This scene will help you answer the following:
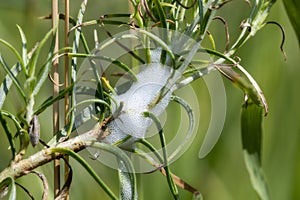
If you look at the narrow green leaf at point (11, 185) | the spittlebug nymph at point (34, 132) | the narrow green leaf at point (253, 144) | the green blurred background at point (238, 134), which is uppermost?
the spittlebug nymph at point (34, 132)

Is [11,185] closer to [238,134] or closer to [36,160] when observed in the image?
[36,160]

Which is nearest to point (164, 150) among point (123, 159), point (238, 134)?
point (123, 159)

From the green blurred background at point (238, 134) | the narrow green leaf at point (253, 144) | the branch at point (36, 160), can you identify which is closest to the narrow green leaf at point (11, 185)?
the branch at point (36, 160)

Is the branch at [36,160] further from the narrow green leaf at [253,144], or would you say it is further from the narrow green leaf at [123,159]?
the narrow green leaf at [253,144]

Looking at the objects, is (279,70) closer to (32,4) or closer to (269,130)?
(269,130)


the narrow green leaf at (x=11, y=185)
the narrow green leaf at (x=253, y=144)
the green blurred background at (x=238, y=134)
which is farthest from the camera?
the green blurred background at (x=238, y=134)

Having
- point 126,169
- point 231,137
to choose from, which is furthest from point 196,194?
point 231,137
